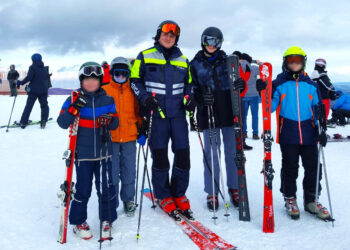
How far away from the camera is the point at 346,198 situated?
420 cm

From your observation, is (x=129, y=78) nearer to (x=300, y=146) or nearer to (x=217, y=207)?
(x=217, y=207)

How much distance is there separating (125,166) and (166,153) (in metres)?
0.51

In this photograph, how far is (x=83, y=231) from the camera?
10.5 feet

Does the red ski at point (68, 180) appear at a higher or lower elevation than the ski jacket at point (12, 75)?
lower

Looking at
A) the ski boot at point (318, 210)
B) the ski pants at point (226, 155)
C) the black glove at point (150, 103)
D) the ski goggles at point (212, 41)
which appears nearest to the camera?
the black glove at point (150, 103)

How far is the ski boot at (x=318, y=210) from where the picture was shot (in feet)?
11.5

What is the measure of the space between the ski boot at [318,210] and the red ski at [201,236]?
4.08 ft

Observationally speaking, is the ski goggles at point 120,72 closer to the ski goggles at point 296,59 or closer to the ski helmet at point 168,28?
the ski helmet at point 168,28

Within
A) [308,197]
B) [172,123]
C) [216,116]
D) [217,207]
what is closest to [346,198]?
[308,197]

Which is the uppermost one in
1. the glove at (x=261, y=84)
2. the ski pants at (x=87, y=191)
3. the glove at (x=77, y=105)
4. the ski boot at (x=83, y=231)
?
the glove at (x=261, y=84)

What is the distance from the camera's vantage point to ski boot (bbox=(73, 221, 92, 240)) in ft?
10.5

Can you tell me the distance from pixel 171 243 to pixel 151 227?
437 mm

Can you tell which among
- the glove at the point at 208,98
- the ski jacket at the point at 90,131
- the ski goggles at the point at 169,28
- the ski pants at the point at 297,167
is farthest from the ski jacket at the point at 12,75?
the ski pants at the point at 297,167

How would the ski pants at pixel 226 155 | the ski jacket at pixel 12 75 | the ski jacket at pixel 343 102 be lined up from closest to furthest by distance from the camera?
the ski pants at pixel 226 155, the ski jacket at pixel 343 102, the ski jacket at pixel 12 75
